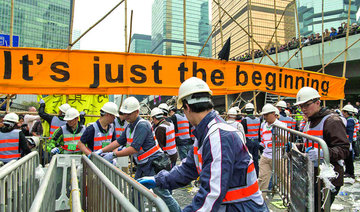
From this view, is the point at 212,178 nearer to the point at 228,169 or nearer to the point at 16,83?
the point at 228,169

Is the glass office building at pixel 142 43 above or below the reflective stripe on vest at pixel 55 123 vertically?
above

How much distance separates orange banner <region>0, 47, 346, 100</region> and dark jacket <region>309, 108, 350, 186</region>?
3558 mm

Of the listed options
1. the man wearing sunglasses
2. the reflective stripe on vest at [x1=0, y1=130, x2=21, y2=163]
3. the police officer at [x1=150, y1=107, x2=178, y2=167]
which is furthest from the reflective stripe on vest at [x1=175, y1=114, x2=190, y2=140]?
the man wearing sunglasses

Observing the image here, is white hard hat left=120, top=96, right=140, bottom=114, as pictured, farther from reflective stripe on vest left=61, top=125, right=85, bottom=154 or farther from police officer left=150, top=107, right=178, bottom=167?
reflective stripe on vest left=61, top=125, right=85, bottom=154

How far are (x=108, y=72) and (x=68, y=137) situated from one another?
62.4 inches

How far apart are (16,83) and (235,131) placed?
4.62 metres

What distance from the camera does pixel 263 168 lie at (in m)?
5.05

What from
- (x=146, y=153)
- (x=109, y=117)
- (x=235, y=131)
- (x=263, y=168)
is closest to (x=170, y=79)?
(x=109, y=117)

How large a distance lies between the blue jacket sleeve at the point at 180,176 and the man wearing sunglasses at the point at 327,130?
1.49 m

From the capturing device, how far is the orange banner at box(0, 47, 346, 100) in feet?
15.6

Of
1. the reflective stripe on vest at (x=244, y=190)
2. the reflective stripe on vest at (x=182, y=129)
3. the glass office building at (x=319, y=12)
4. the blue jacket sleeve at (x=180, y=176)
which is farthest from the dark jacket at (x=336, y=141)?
the glass office building at (x=319, y=12)

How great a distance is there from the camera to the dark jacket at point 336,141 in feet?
9.37

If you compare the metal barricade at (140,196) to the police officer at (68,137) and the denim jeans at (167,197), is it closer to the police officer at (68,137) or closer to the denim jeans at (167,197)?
the denim jeans at (167,197)

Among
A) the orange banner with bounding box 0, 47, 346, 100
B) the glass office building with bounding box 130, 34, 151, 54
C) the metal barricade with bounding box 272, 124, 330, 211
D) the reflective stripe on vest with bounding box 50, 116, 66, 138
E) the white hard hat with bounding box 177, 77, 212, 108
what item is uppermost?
the glass office building with bounding box 130, 34, 151, 54
